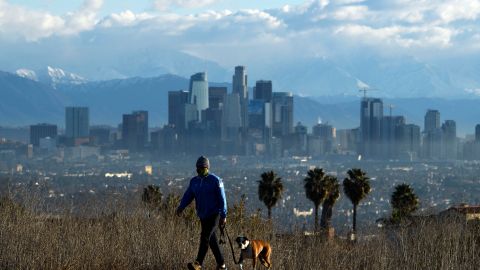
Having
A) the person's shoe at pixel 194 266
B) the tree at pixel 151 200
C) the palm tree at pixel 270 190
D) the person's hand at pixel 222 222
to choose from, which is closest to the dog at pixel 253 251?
the person's hand at pixel 222 222

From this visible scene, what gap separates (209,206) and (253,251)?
781mm

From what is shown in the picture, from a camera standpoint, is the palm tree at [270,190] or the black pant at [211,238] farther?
the palm tree at [270,190]

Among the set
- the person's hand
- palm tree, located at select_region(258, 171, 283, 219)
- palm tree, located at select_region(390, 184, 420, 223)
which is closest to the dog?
the person's hand

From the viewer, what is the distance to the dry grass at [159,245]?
49.6 ft

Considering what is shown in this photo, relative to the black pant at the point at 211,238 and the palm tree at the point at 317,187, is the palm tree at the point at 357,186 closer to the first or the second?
the palm tree at the point at 317,187

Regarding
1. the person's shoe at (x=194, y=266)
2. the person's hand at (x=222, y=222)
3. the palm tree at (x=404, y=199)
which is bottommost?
the palm tree at (x=404, y=199)

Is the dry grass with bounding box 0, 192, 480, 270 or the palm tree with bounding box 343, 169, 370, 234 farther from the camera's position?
the palm tree with bounding box 343, 169, 370, 234

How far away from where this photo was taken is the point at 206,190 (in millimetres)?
14258

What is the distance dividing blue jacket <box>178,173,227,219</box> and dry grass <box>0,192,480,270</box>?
1202 mm

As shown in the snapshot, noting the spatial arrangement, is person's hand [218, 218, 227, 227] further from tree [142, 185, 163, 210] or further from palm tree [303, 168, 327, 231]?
palm tree [303, 168, 327, 231]

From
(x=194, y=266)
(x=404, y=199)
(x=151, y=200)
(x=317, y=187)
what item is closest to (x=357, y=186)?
(x=317, y=187)

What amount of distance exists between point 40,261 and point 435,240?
6.32 m

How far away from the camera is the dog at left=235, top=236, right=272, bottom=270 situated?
45.8ft

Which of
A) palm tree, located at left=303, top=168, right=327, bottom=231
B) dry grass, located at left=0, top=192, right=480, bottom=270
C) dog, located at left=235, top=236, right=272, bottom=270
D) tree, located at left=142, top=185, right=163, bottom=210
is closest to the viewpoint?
dog, located at left=235, top=236, right=272, bottom=270
